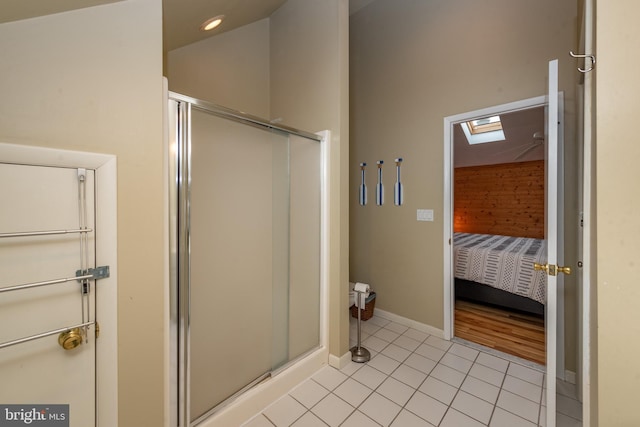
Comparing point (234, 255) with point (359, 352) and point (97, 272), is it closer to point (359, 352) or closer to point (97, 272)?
point (97, 272)

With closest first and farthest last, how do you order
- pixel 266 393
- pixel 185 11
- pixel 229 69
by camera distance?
pixel 185 11 < pixel 266 393 < pixel 229 69

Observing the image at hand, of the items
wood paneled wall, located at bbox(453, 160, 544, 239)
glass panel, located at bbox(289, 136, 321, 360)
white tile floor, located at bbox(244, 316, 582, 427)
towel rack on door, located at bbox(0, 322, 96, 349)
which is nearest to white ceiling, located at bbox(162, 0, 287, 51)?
glass panel, located at bbox(289, 136, 321, 360)

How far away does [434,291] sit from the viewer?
2.54 metres

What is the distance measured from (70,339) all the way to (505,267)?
3.64m

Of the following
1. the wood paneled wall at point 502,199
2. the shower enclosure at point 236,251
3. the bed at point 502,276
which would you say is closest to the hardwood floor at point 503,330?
the bed at point 502,276

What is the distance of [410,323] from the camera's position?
2721mm

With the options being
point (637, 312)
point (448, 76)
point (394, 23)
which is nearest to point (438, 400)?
point (637, 312)

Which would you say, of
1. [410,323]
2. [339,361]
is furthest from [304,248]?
[410,323]

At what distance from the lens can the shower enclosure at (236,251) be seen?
1293mm

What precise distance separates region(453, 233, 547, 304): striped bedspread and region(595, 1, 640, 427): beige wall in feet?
6.65

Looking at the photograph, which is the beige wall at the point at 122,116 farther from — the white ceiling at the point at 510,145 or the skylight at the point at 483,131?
the skylight at the point at 483,131

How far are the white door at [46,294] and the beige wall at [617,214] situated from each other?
6.25 feet

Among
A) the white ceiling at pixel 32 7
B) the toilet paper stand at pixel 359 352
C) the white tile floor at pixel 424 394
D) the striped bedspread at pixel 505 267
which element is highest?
the white ceiling at pixel 32 7

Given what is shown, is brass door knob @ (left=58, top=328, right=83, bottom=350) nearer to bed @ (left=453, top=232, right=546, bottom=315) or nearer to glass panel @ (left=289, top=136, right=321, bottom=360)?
glass panel @ (left=289, top=136, right=321, bottom=360)
